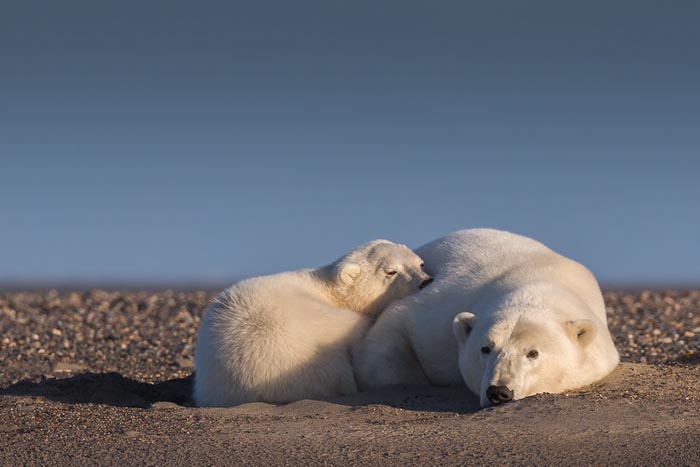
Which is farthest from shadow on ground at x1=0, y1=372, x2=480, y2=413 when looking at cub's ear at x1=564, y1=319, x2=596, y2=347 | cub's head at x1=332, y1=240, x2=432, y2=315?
cub's head at x1=332, y1=240, x2=432, y2=315

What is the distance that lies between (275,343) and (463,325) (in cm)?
150

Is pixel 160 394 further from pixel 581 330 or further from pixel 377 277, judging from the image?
pixel 581 330

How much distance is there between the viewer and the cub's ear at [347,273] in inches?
373

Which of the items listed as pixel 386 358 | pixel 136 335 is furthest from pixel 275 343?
pixel 136 335

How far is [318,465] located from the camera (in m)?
5.73

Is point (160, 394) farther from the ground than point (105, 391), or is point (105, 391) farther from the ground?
point (105, 391)

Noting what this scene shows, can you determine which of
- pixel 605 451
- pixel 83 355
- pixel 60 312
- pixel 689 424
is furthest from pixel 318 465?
pixel 60 312

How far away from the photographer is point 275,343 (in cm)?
816

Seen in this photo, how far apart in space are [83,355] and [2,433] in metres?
6.75

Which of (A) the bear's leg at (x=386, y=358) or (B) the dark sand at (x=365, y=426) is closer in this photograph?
A: (B) the dark sand at (x=365, y=426)

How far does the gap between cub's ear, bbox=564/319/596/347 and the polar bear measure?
1876 millimetres

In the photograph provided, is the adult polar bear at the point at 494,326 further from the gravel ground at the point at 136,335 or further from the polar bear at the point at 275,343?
the gravel ground at the point at 136,335

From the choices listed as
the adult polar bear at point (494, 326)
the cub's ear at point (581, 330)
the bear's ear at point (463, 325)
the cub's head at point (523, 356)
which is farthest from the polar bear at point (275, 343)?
the cub's ear at point (581, 330)

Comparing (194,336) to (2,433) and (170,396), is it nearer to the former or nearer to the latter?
(170,396)
